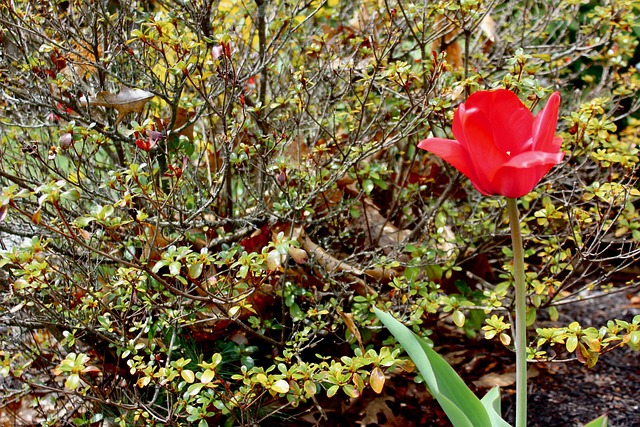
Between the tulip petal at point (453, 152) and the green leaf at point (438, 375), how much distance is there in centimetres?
43

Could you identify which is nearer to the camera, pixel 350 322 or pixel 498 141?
pixel 498 141

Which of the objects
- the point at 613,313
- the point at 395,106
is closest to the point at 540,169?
→ the point at 395,106

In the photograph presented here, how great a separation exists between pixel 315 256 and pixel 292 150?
55cm

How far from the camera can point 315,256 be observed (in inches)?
94.6

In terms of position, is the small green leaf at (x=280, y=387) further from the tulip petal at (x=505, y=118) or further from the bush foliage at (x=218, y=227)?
the tulip petal at (x=505, y=118)

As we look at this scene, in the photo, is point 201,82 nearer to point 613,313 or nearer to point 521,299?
point 521,299

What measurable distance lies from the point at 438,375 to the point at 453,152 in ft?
2.00

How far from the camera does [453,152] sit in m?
1.32

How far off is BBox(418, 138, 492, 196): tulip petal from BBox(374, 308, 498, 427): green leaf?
1.41 feet

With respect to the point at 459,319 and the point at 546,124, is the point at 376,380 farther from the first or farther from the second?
the point at 546,124

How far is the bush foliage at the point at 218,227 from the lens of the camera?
188 cm

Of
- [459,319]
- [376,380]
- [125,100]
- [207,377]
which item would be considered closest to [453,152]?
[376,380]

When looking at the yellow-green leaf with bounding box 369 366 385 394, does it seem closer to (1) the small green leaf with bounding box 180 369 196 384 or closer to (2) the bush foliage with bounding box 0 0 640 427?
(2) the bush foliage with bounding box 0 0 640 427

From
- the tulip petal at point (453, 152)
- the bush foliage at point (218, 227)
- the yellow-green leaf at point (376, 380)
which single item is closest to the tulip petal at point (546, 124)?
the tulip petal at point (453, 152)
